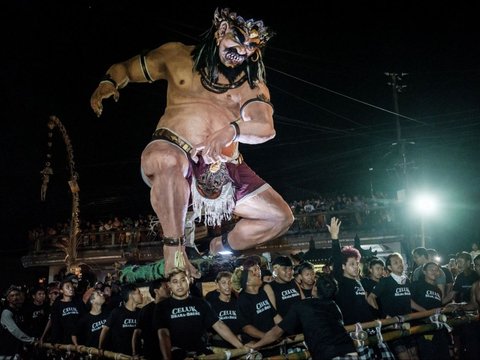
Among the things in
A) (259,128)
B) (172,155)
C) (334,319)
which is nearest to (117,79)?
(172,155)

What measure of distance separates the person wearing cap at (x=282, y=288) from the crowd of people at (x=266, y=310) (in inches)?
0.5

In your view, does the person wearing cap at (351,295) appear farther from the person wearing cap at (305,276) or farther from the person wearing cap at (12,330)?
the person wearing cap at (12,330)

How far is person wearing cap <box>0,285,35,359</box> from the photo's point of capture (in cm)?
840

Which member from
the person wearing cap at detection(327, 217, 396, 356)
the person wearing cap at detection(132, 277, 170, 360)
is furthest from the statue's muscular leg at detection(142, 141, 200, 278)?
the person wearing cap at detection(327, 217, 396, 356)

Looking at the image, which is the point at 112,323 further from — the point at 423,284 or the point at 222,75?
the point at 423,284

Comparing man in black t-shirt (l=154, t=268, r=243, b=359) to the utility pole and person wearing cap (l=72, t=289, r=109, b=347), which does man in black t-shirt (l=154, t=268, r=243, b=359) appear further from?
the utility pole

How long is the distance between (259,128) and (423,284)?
3.98 metres

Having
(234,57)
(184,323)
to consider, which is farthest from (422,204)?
(234,57)

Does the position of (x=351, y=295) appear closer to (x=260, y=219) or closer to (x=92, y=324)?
(x=260, y=219)

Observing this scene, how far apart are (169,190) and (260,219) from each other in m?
0.92

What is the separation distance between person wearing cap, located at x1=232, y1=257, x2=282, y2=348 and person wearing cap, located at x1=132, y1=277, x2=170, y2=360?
43.0 inches

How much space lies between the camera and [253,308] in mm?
5609

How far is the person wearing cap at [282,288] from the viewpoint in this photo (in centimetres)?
579

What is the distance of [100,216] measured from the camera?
25.8 m
